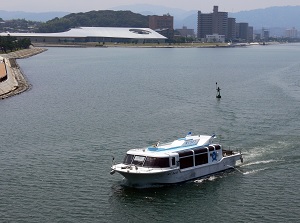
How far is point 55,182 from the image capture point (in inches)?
1136

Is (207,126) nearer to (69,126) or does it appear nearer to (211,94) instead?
(69,126)

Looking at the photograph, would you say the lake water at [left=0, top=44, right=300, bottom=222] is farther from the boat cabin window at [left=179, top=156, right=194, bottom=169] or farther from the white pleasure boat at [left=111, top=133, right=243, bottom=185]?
the boat cabin window at [left=179, top=156, right=194, bottom=169]

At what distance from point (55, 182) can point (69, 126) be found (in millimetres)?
15210

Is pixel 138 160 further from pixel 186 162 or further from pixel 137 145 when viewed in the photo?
pixel 137 145

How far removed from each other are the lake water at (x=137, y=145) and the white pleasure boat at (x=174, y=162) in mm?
531

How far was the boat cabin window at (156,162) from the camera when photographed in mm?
28297

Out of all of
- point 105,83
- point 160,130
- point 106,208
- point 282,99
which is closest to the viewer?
point 106,208

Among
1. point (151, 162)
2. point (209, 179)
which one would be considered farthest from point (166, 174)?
point (209, 179)

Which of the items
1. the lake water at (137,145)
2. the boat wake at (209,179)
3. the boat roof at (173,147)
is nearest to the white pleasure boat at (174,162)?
the boat roof at (173,147)

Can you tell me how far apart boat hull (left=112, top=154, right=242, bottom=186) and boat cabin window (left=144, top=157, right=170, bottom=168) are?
38 cm

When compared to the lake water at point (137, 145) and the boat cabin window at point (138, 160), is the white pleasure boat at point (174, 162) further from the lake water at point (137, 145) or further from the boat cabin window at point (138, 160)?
the lake water at point (137, 145)

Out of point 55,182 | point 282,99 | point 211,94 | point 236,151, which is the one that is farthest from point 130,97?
point 55,182

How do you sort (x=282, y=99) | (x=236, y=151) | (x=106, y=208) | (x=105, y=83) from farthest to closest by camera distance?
(x=105, y=83) < (x=282, y=99) < (x=236, y=151) < (x=106, y=208)

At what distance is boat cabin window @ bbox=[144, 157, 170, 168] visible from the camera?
28297 millimetres
